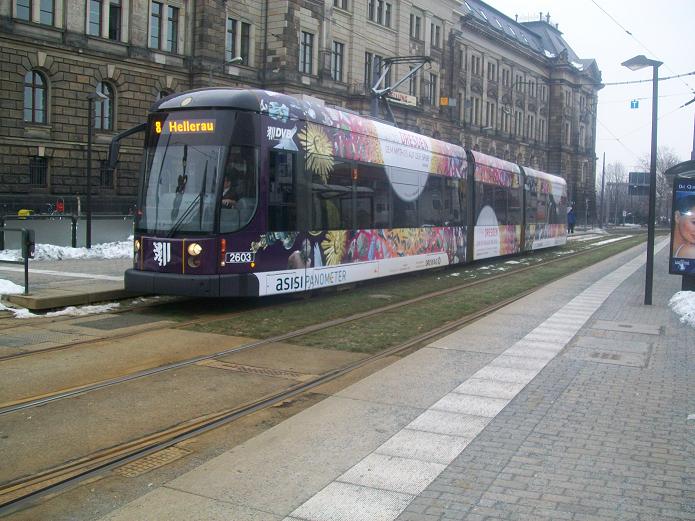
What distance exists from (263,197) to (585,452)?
7841 millimetres

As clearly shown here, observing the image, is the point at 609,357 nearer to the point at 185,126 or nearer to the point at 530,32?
the point at 185,126

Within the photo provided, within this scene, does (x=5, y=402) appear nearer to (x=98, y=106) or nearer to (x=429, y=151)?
(x=429, y=151)

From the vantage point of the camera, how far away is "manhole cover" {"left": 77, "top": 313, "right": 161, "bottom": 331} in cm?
1090

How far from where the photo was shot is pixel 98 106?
39281 mm

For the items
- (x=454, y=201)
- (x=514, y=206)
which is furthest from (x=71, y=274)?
(x=514, y=206)

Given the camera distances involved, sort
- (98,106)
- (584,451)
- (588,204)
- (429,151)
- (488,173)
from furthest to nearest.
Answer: (588,204), (98,106), (488,173), (429,151), (584,451)

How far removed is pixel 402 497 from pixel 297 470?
855 millimetres

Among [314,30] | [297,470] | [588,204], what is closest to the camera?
[297,470]

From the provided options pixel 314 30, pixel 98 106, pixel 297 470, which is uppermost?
pixel 314 30

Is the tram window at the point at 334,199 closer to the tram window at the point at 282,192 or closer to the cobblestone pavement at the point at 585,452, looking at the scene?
the tram window at the point at 282,192

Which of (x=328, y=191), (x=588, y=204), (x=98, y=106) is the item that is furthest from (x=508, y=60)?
(x=328, y=191)

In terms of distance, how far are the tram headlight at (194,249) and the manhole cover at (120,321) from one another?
3.94 ft

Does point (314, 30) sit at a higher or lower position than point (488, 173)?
higher

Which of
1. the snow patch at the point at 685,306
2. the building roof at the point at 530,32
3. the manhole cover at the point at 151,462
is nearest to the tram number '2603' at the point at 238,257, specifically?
the manhole cover at the point at 151,462
